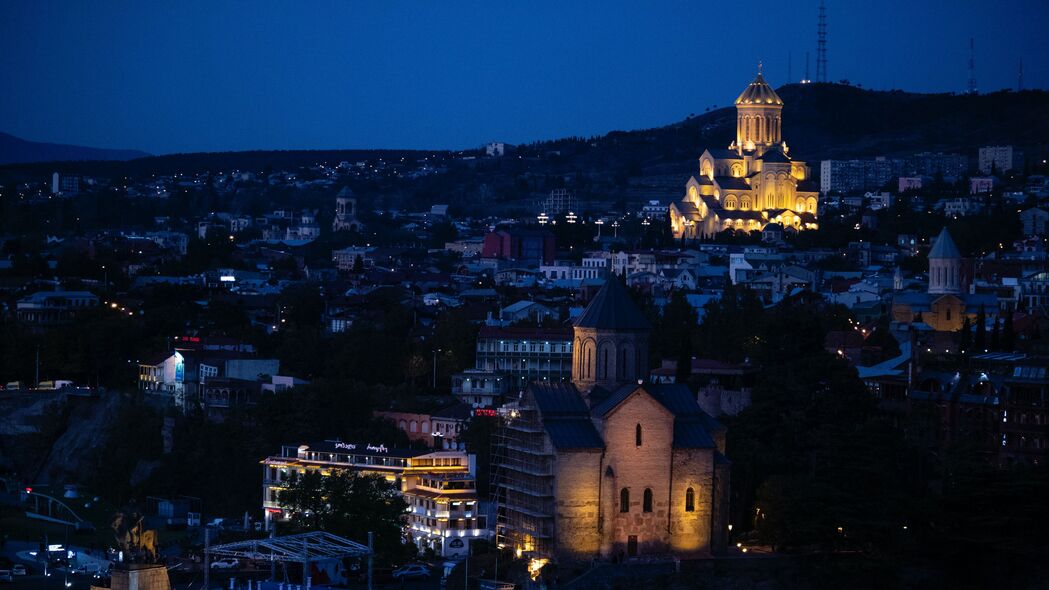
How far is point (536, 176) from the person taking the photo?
18325 cm

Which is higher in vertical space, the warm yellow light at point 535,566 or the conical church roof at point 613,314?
the conical church roof at point 613,314

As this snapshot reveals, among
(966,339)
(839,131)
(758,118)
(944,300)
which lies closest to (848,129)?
(839,131)

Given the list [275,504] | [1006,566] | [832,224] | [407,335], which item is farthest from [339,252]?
[1006,566]

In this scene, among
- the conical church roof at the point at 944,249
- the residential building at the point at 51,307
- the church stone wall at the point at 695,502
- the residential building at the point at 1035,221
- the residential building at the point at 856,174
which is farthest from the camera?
the residential building at the point at 856,174

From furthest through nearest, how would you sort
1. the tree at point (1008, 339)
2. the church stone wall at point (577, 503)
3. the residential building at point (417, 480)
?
the tree at point (1008, 339), the residential building at point (417, 480), the church stone wall at point (577, 503)

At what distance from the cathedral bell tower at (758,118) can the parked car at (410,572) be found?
73.5 metres

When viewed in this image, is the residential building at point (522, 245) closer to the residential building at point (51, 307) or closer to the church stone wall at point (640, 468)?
the residential building at point (51, 307)

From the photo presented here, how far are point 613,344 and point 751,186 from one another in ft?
239

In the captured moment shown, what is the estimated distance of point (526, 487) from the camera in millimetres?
46344

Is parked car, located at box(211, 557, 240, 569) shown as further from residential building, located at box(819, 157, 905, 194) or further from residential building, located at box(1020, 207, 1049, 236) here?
residential building, located at box(819, 157, 905, 194)

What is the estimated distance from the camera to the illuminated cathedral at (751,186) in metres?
117

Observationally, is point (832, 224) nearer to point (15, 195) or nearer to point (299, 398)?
point (299, 398)

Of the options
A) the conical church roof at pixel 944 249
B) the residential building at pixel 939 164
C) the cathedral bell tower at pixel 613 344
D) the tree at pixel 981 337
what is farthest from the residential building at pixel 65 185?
the cathedral bell tower at pixel 613 344

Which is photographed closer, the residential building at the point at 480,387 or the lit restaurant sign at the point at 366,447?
the lit restaurant sign at the point at 366,447
